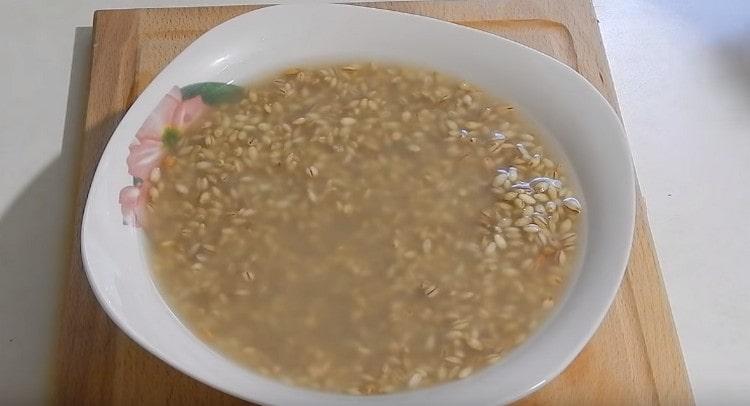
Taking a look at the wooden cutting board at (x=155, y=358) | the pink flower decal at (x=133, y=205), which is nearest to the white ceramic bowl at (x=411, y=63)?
the pink flower decal at (x=133, y=205)

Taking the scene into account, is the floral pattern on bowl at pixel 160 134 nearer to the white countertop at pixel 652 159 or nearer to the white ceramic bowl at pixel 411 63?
the white ceramic bowl at pixel 411 63

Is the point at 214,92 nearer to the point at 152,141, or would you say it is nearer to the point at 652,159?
the point at 152,141

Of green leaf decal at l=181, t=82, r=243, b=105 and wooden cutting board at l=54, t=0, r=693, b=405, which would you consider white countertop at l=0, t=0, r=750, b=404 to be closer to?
wooden cutting board at l=54, t=0, r=693, b=405

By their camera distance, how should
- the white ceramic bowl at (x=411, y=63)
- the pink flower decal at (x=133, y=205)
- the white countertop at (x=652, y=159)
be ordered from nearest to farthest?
1. the white ceramic bowl at (x=411, y=63)
2. the pink flower decal at (x=133, y=205)
3. the white countertop at (x=652, y=159)

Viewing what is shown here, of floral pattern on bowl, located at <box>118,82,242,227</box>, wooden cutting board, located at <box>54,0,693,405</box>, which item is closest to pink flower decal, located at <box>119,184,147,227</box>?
floral pattern on bowl, located at <box>118,82,242,227</box>

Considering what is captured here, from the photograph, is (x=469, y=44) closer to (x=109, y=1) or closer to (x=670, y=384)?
(x=670, y=384)

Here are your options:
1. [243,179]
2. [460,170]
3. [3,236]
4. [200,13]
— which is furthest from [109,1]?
[460,170]
